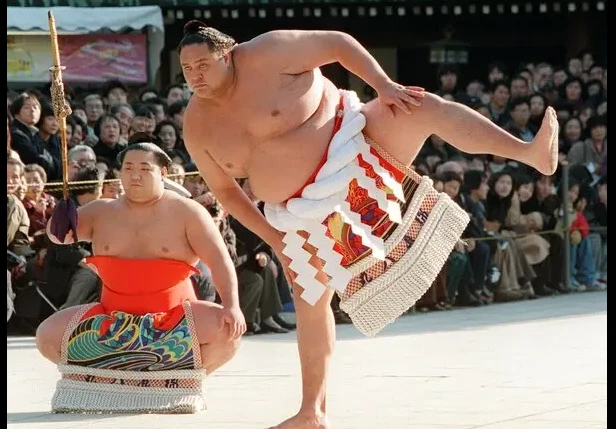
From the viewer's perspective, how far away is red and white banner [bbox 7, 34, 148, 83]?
948 cm

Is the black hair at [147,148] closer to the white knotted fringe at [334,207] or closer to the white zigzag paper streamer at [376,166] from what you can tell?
the white knotted fringe at [334,207]

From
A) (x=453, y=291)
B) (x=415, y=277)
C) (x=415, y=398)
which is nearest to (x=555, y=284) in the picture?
(x=453, y=291)

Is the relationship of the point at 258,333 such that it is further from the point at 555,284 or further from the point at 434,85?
the point at 434,85

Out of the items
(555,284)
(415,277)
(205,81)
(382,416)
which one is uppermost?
(205,81)

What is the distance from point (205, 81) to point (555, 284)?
18.2 ft

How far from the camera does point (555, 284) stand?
Answer: 965 cm

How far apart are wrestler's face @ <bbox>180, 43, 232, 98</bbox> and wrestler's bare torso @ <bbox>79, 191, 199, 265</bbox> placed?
75 cm

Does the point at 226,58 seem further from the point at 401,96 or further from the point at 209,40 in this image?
the point at 401,96

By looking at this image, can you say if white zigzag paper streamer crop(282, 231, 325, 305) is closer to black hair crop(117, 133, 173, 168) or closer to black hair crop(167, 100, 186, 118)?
black hair crop(117, 133, 173, 168)

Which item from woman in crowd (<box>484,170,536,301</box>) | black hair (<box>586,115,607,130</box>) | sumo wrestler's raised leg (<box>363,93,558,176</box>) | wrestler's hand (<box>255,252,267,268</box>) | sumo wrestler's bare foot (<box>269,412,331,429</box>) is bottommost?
woman in crowd (<box>484,170,536,301</box>)

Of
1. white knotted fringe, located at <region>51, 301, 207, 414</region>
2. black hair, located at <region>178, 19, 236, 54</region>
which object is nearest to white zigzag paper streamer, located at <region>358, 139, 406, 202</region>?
black hair, located at <region>178, 19, 236, 54</region>

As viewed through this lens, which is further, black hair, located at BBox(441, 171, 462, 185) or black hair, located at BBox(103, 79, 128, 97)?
black hair, located at BBox(103, 79, 128, 97)

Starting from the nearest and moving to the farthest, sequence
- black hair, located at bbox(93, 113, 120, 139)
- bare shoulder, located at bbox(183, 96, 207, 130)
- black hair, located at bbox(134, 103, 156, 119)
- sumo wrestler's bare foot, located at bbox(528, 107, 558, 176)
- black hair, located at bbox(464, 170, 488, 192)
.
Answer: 1. sumo wrestler's bare foot, located at bbox(528, 107, 558, 176)
2. bare shoulder, located at bbox(183, 96, 207, 130)
3. black hair, located at bbox(93, 113, 120, 139)
4. black hair, located at bbox(134, 103, 156, 119)
5. black hair, located at bbox(464, 170, 488, 192)

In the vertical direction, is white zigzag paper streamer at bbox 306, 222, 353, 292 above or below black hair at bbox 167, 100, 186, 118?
below
